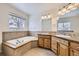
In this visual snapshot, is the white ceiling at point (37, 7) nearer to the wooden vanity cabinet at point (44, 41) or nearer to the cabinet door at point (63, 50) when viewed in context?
the wooden vanity cabinet at point (44, 41)

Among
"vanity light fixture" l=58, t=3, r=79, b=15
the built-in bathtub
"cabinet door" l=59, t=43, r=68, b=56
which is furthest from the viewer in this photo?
"cabinet door" l=59, t=43, r=68, b=56

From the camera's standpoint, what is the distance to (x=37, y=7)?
5.79ft

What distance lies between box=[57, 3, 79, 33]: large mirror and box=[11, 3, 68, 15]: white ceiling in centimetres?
20

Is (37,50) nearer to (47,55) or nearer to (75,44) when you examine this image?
(47,55)

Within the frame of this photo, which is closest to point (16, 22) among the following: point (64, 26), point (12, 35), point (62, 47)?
point (12, 35)

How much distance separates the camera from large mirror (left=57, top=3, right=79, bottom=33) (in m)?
1.80

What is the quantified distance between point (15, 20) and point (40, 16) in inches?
17.0

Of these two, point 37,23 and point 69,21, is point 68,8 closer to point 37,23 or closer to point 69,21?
point 69,21

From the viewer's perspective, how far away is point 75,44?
5.66ft

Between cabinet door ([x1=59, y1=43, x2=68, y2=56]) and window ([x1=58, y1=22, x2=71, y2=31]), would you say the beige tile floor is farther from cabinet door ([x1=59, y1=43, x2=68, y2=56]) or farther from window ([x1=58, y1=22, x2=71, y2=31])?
window ([x1=58, y1=22, x2=71, y2=31])

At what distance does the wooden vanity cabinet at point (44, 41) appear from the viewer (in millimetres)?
1871

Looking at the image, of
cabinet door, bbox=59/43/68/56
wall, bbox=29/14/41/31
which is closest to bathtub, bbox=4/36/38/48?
wall, bbox=29/14/41/31

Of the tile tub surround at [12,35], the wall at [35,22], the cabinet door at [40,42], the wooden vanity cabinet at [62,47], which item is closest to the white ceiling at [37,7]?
the wall at [35,22]

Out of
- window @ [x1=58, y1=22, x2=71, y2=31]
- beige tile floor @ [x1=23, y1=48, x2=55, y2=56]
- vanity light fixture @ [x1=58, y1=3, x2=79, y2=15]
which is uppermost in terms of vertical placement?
vanity light fixture @ [x1=58, y1=3, x2=79, y2=15]
